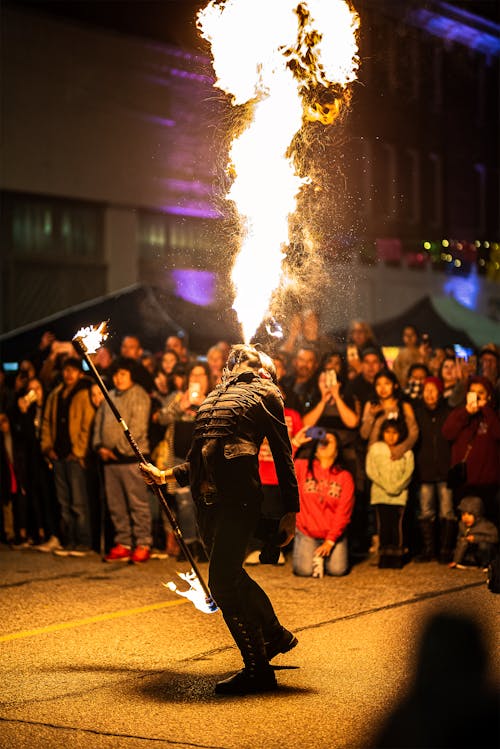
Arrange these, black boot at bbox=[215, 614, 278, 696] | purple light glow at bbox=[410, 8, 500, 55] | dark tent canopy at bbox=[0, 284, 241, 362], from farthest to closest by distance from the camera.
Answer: purple light glow at bbox=[410, 8, 500, 55] < dark tent canopy at bbox=[0, 284, 241, 362] < black boot at bbox=[215, 614, 278, 696]

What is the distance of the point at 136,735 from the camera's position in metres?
5.64

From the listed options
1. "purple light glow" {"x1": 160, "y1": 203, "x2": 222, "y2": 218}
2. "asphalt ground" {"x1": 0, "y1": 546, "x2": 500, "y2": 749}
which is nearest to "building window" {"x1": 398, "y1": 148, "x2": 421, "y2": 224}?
"purple light glow" {"x1": 160, "y1": 203, "x2": 222, "y2": 218}

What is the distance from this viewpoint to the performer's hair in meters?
6.85

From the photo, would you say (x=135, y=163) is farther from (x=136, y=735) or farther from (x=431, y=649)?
(x=431, y=649)

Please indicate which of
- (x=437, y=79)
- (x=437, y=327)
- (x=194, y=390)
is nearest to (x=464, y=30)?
(x=437, y=79)

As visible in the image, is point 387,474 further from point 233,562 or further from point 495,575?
point 233,562

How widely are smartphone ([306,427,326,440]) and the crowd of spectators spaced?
0.02 metres

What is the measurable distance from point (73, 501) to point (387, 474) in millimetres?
3177

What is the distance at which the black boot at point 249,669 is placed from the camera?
6387mm

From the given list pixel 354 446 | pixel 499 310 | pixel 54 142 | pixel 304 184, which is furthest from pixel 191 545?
pixel 499 310

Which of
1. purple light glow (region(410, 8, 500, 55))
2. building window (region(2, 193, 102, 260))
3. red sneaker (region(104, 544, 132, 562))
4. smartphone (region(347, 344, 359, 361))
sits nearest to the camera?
red sneaker (region(104, 544, 132, 562))

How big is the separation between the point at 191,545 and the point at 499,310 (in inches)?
1125

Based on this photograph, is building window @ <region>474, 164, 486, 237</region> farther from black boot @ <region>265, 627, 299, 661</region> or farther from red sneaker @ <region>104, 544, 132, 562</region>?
black boot @ <region>265, 627, 299, 661</region>

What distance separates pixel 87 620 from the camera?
27.9ft
